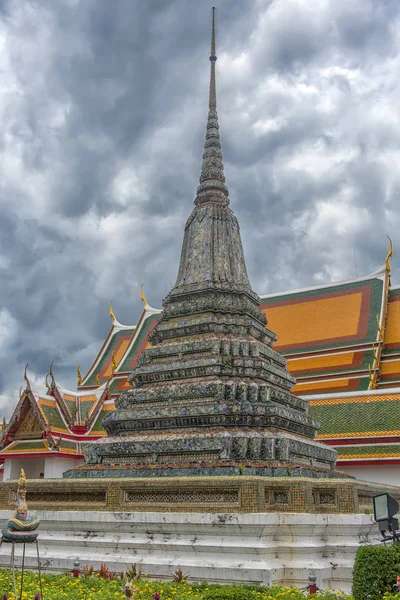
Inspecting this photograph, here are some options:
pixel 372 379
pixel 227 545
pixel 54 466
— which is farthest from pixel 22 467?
pixel 227 545

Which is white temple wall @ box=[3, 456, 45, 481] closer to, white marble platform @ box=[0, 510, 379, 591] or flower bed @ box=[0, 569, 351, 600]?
white marble platform @ box=[0, 510, 379, 591]

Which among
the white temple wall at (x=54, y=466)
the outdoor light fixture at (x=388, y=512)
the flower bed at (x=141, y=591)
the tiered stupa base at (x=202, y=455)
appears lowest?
the flower bed at (x=141, y=591)

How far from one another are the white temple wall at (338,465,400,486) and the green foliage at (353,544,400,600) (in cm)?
730

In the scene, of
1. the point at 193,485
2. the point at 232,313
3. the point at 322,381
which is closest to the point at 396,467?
the point at 322,381

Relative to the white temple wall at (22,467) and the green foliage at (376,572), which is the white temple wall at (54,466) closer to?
the white temple wall at (22,467)

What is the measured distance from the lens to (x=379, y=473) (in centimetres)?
1102

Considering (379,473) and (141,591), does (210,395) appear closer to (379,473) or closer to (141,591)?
(141,591)

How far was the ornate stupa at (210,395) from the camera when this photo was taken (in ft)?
22.4

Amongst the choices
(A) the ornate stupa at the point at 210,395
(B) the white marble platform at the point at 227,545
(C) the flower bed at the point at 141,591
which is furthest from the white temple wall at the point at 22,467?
(C) the flower bed at the point at 141,591

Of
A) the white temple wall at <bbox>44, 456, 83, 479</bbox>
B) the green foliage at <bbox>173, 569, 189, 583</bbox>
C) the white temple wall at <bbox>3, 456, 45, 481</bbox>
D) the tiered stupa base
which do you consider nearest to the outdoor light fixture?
the green foliage at <bbox>173, 569, 189, 583</bbox>

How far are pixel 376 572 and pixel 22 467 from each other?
36.4ft

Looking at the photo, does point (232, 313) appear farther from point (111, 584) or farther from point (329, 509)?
point (111, 584)

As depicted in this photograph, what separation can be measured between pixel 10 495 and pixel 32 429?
5.67 m

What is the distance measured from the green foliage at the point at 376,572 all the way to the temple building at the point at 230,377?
2.60 m
